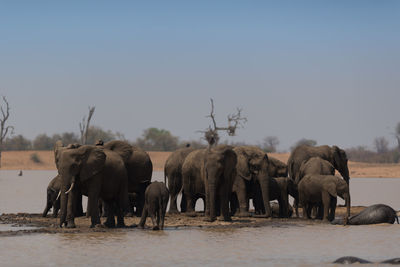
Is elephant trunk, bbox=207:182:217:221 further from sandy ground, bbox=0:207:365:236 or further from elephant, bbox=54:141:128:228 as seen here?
A: elephant, bbox=54:141:128:228

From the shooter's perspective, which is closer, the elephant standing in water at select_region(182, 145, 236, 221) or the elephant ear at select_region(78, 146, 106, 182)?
the elephant ear at select_region(78, 146, 106, 182)

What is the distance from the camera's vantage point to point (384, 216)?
21.4 metres

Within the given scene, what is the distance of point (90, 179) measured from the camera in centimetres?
1922

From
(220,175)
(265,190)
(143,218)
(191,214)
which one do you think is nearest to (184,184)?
(191,214)

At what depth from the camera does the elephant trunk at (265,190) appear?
23406 mm

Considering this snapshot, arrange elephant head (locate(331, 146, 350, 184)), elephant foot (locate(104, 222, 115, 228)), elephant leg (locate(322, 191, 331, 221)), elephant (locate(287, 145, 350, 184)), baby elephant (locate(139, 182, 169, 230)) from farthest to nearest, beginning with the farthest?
elephant head (locate(331, 146, 350, 184)), elephant (locate(287, 145, 350, 184)), elephant leg (locate(322, 191, 331, 221)), elephant foot (locate(104, 222, 115, 228)), baby elephant (locate(139, 182, 169, 230))

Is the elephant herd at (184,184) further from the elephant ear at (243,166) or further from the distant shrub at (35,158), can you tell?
the distant shrub at (35,158)

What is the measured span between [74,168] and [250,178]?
662 cm

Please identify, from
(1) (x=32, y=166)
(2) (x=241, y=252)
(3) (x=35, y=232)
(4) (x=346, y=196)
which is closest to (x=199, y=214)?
(4) (x=346, y=196)

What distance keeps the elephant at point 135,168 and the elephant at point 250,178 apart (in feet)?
8.81


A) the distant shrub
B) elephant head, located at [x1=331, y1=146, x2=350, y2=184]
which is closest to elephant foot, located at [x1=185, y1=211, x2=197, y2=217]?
elephant head, located at [x1=331, y1=146, x2=350, y2=184]

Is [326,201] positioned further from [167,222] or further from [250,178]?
[167,222]

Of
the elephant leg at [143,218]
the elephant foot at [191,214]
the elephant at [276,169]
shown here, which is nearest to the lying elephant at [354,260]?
the elephant leg at [143,218]

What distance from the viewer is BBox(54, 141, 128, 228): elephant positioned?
18922mm
